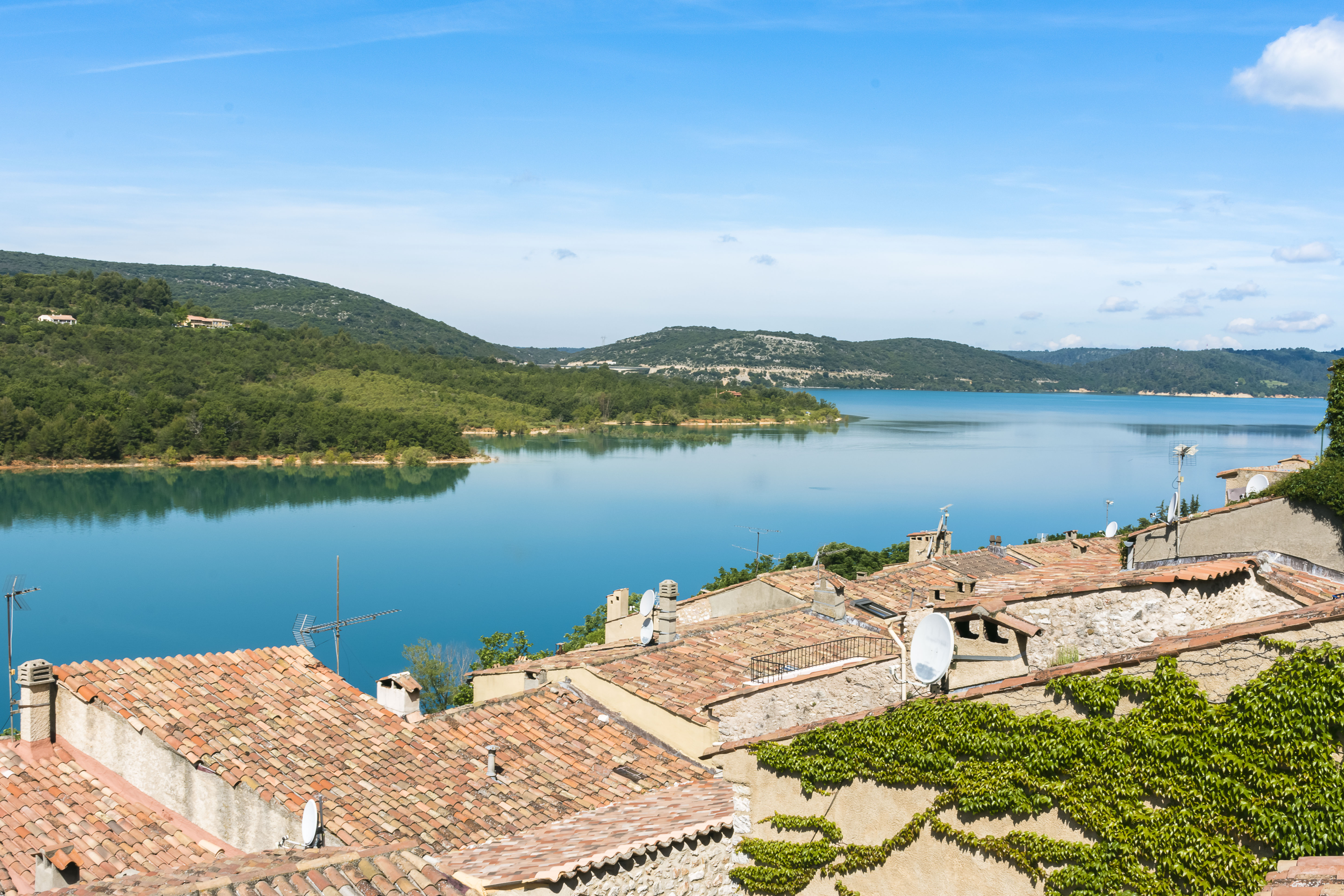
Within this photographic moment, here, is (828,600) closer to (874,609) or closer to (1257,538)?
(874,609)

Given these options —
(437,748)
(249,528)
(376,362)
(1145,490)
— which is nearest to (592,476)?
(249,528)

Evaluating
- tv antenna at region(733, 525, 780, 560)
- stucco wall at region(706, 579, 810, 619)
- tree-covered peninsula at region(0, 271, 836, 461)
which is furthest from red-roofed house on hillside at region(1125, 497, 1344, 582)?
tree-covered peninsula at region(0, 271, 836, 461)

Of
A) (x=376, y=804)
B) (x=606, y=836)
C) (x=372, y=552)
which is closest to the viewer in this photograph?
(x=606, y=836)

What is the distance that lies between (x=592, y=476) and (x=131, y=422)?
3769cm

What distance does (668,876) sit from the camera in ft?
21.5

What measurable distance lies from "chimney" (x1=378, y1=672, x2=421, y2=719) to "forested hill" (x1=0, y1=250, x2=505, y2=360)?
154433 mm

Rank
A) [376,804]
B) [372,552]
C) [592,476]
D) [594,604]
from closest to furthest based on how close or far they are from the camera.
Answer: [376,804]
[594,604]
[372,552]
[592,476]

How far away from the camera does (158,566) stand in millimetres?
45125

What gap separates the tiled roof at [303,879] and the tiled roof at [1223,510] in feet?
23.7

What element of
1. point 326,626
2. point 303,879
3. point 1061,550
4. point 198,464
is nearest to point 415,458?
point 198,464

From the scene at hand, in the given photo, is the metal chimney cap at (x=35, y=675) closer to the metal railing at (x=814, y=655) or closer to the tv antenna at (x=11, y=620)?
the tv antenna at (x=11, y=620)

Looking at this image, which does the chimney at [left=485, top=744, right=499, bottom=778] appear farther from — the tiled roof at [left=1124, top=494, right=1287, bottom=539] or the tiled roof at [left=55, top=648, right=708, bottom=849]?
the tiled roof at [left=1124, top=494, right=1287, bottom=539]

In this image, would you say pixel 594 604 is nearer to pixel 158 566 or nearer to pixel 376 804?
pixel 158 566

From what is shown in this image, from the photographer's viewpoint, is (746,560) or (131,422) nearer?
(746,560)
